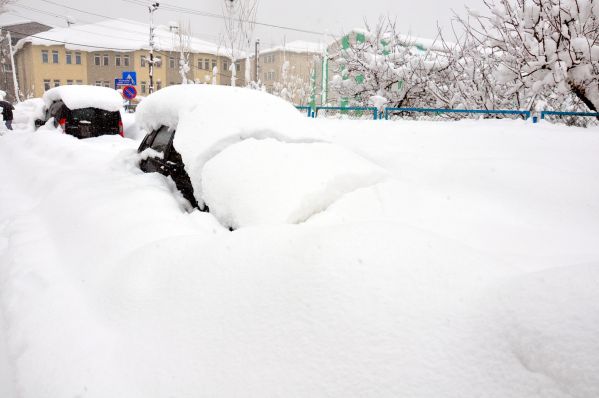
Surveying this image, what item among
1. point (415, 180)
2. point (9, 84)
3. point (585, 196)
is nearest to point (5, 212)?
point (415, 180)

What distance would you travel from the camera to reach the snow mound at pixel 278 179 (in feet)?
9.26

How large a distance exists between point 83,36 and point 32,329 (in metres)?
49.9

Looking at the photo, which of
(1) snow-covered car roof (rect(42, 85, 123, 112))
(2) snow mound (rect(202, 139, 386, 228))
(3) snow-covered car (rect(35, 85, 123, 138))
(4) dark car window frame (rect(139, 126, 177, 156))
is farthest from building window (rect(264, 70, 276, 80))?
(2) snow mound (rect(202, 139, 386, 228))

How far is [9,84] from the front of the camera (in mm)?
51500

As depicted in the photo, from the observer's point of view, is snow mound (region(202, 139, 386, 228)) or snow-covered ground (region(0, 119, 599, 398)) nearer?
snow-covered ground (region(0, 119, 599, 398))

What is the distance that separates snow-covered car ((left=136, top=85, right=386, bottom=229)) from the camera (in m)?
2.91

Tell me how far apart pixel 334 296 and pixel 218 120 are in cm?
263

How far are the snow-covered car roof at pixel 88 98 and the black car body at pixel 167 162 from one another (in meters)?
5.47

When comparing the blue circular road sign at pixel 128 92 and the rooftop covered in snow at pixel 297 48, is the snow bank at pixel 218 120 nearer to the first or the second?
the blue circular road sign at pixel 128 92

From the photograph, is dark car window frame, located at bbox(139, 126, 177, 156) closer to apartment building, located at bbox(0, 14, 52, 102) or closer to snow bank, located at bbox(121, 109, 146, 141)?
snow bank, located at bbox(121, 109, 146, 141)

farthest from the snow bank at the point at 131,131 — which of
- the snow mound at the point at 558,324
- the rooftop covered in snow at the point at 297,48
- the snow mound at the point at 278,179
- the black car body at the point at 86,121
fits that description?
the rooftop covered in snow at the point at 297,48

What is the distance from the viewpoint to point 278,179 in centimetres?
301

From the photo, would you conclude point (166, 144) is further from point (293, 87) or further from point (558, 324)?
point (293, 87)

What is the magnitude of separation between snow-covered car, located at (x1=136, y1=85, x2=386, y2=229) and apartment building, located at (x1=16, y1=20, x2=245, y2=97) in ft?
128
